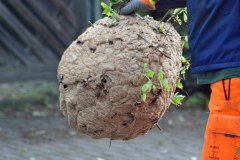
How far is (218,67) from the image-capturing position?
10.6ft

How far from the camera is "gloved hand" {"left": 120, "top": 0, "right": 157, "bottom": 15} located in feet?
11.6

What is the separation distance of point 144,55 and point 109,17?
40 cm

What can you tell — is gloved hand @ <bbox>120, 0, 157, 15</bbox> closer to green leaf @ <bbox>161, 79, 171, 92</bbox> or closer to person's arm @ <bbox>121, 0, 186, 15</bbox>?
person's arm @ <bbox>121, 0, 186, 15</bbox>

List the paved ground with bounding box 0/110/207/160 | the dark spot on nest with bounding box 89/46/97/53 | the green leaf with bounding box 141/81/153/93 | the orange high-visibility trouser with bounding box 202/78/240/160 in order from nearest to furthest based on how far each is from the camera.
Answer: the orange high-visibility trouser with bounding box 202/78/240/160, the green leaf with bounding box 141/81/153/93, the dark spot on nest with bounding box 89/46/97/53, the paved ground with bounding box 0/110/207/160

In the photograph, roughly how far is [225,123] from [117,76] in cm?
63

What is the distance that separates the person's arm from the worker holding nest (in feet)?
0.96

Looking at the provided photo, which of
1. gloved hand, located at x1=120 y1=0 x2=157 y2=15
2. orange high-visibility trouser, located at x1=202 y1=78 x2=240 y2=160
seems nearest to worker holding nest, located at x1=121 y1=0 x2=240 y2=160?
orange high-visibility trouser, located at x1=202 y1=78 x2=240 y2=160

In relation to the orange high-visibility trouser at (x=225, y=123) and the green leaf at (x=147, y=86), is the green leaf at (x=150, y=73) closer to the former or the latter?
the green leaf at (x=147, y=86)

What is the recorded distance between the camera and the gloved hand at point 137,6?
3.55 metres

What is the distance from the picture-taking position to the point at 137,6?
3.57m

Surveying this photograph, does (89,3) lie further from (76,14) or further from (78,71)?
(78,71)

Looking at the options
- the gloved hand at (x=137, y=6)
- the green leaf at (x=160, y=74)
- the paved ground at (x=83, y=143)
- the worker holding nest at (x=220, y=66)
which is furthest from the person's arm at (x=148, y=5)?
the paved ground at (x=83, y=143)

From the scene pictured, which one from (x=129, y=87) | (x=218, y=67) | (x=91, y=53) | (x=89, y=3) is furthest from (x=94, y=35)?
(x=89, y=3)

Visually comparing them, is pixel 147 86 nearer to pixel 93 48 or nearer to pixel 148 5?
pixel 93 48
